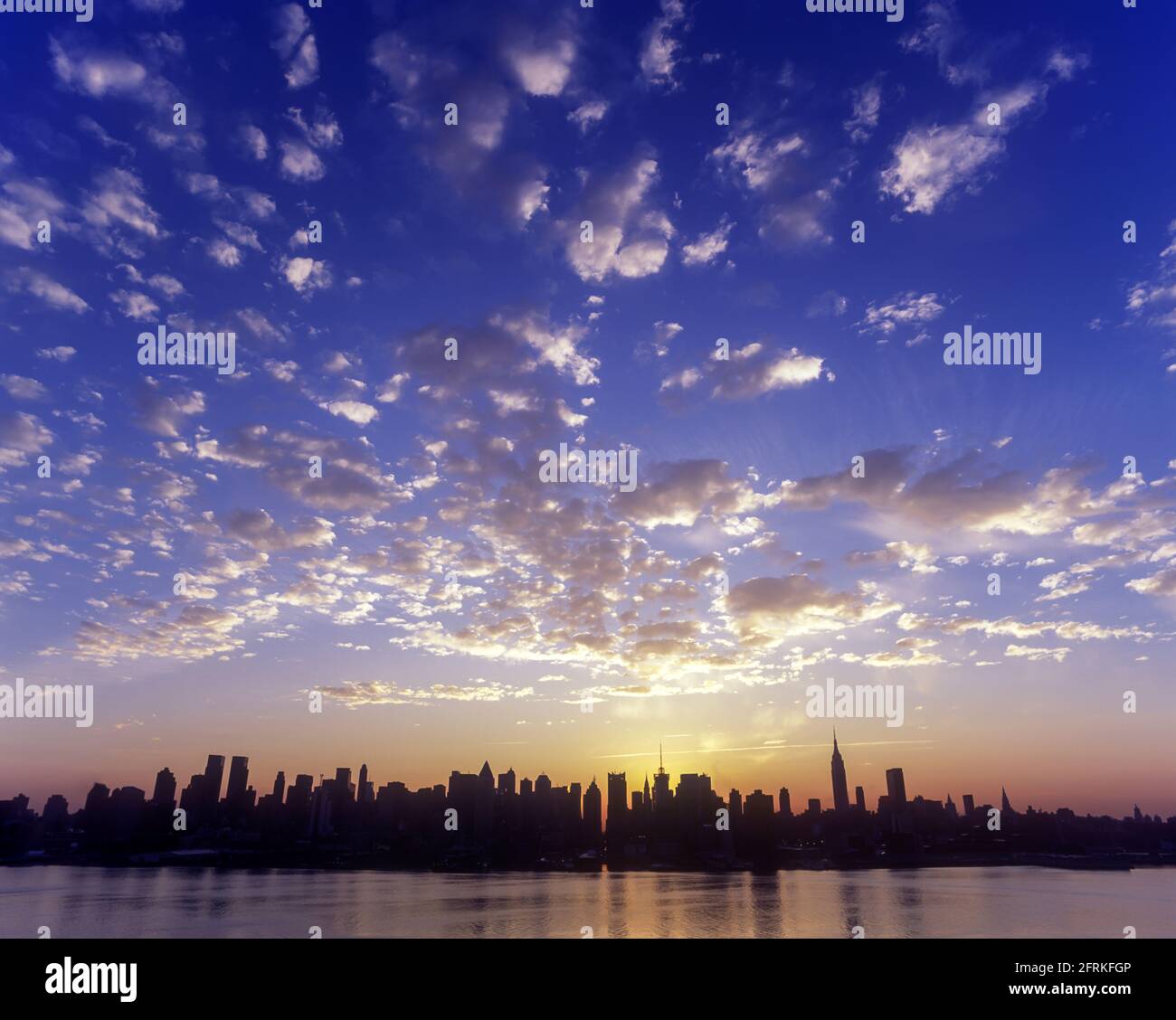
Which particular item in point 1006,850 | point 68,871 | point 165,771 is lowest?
point 1006,850

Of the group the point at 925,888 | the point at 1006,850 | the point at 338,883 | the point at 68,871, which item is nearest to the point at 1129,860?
the point at 1006,850

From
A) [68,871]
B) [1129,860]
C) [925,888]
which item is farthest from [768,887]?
[68,871]

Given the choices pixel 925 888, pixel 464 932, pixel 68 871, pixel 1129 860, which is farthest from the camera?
pixel 1129 860

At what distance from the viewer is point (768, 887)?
107062mm
